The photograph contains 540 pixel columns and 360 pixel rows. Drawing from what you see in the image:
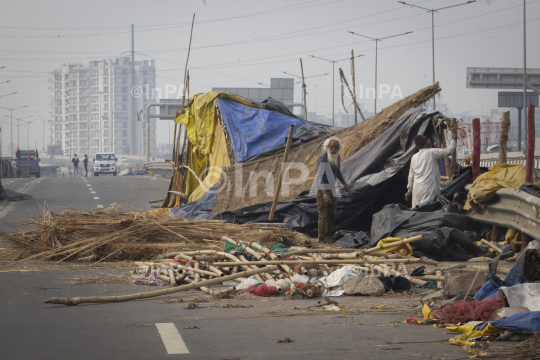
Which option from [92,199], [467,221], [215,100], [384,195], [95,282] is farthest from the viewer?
[92,199]

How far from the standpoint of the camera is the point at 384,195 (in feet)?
40.3

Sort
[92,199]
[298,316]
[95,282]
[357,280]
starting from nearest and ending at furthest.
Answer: [298,316] → [357,280] → [95,282] → [92,199]

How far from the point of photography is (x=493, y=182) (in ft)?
32.6

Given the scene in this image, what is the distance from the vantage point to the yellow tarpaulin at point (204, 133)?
17625 mm

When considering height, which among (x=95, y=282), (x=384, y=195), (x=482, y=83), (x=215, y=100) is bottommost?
(x=95, y=282)

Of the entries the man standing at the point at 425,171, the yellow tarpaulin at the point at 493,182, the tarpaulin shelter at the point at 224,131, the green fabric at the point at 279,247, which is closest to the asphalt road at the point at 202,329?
the green fabric at the point at 279,247

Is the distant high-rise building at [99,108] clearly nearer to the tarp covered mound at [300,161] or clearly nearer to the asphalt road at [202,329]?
the tarp covered mound at [300,161]

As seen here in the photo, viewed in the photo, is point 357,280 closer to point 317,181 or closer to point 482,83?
point 317,181

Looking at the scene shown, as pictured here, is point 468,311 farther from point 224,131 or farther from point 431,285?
point 224,131

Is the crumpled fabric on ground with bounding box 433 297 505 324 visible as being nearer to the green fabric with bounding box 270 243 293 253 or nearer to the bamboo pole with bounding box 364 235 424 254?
the bamboo pole with bounding box 364 235 424 254

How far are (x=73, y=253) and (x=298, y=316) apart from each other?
16.1 feet

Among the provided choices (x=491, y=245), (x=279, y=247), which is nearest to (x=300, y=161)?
(x=279, y=247)

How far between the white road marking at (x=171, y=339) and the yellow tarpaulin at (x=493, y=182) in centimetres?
643

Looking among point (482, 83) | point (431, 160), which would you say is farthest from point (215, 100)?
point (482, 83)
